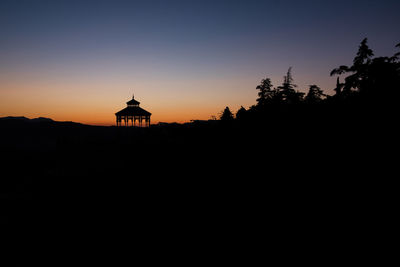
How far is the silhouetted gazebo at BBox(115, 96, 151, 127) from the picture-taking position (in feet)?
126

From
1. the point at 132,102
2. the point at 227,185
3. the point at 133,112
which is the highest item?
the point at 132,102

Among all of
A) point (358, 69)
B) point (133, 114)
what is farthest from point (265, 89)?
point (133, 114)

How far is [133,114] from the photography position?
126 ft

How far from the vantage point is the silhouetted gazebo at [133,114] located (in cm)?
3844

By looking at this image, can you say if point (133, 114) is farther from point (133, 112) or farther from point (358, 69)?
point (358, 69)

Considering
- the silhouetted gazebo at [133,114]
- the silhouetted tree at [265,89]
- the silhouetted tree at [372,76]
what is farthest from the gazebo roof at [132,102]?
the silhouetted tree at [372,76]

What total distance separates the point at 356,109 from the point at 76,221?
11888 millimetres

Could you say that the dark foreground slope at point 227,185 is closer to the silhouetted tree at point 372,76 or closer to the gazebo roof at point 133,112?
the silhouetted tree at point 372,76

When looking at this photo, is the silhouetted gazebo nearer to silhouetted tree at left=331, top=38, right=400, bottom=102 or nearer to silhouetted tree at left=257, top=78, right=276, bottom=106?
silhouetted tree at left=257, top=78, right=276, bottom=106

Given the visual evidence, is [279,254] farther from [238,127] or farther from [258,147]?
[238,127]

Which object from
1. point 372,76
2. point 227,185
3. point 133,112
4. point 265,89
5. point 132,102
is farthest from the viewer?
point 132,102

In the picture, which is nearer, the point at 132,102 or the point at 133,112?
the point at 133,112

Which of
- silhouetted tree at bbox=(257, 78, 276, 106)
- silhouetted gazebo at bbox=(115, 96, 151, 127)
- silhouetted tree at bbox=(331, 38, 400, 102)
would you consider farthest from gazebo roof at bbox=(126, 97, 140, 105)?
silhouetted tree at bbox=(331, 38, 400, 102)

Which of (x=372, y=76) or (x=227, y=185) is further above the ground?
(x=372, y=76)
